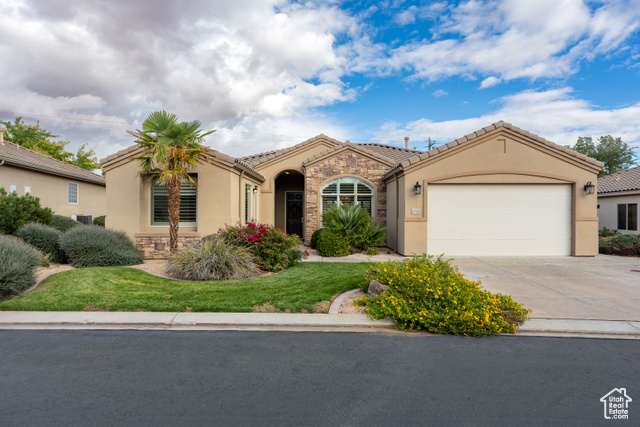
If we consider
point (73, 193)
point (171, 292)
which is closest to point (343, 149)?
point (171, 292)

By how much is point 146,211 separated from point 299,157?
7.95 meters

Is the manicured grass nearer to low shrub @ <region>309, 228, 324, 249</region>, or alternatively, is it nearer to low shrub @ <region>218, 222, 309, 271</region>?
low shrub @ <region>218, 222, 309, 271</region>

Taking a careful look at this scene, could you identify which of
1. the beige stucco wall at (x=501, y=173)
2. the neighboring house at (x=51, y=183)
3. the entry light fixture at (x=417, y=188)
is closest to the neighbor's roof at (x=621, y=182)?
the beige stucco wall at (x=501, y=173)

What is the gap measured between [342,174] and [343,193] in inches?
33.5

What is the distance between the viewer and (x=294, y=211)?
1853cm

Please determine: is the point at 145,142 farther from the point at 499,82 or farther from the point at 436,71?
the point at 499,82

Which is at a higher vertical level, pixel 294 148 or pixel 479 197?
pixel 294 148

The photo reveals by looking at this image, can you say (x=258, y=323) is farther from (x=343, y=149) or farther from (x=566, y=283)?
(x=343, y=149)

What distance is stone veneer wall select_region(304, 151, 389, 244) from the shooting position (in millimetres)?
14945

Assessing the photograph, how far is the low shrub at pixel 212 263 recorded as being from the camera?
8422mm

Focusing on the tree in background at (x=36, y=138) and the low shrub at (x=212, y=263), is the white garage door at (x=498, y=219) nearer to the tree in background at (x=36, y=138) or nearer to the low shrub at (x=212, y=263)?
the low shrub at (x=212, y=263)

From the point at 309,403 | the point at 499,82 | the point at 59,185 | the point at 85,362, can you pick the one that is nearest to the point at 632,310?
the point at 309,403

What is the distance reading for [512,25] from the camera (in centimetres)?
1197

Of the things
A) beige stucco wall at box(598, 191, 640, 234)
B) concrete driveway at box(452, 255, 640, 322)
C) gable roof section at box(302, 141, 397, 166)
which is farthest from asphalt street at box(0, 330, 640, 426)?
beige stucco wall at box(598, 191, 640, 234)
